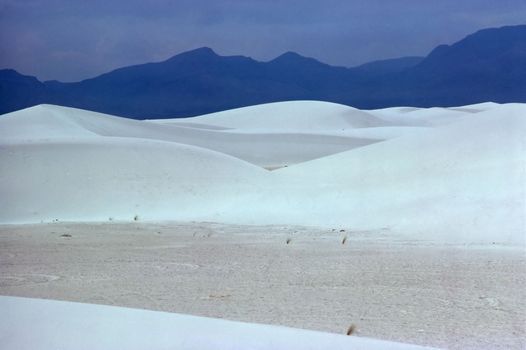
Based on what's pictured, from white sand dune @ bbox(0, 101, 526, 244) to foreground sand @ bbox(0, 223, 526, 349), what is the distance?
5.08 feet

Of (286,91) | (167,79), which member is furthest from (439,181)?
(286,91)

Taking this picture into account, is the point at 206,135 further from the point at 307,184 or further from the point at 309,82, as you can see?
the point at 309,82

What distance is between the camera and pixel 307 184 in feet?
60.6

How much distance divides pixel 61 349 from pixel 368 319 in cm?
260

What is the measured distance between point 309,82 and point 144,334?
105 m

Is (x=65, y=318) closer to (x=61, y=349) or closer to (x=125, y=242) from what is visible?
(x=61, y=349)

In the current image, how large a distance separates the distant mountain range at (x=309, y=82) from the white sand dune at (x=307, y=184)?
47.1 metres

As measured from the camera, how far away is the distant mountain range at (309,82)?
3275 inches

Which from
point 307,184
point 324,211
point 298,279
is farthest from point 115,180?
point 298,279

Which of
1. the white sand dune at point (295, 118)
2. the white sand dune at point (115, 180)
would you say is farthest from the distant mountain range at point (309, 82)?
the white sand dune at point (115, 180)

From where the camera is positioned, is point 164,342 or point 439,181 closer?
point 164,342

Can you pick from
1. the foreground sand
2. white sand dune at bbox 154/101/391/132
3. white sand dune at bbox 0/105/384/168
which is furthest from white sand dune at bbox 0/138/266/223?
white sand dune at bbox 154/101/391/132

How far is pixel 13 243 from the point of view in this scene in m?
11.8

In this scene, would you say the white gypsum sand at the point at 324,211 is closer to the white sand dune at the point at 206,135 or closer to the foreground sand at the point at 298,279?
the foreground sand at the point at 298,279
